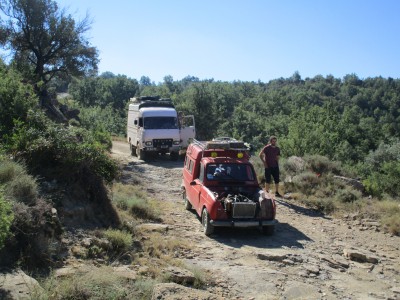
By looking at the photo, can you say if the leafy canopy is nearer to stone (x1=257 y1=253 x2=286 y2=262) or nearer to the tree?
the tree

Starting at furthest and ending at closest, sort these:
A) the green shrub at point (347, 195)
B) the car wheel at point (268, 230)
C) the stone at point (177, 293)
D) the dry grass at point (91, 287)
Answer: the green shrub at point (347, 195) → the car wheel at point (268, 230) → the stone at point (177, 293) → the dry grass at point (91, 287)

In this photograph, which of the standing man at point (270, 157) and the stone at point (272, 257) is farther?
the standing man at point (270, 157)

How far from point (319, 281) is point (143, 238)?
3.43 meters

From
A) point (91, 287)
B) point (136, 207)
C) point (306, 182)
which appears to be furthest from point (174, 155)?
point (91, 287)

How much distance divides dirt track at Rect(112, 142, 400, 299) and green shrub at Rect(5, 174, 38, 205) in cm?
294

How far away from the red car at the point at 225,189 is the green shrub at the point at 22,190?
12.7 feet

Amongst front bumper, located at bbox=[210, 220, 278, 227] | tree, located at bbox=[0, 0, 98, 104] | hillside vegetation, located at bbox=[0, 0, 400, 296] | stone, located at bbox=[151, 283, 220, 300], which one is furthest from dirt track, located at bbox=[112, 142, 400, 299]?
tree, located at bbox=[0, 0, 98, 104]

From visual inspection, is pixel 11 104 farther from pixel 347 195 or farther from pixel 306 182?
pixel 347 195

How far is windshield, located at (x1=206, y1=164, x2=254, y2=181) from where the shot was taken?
10094mm

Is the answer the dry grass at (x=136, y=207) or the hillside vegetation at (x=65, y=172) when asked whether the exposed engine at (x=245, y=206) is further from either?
the hillside vegetation at (x=65, y=172)

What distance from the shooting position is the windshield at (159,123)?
A: 20.7 meters

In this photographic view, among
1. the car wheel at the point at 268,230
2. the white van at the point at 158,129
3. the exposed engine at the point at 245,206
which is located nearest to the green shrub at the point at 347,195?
the car wheel at the point at 268,230

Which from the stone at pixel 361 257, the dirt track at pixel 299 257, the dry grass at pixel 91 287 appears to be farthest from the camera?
the stone at pixel 361 257

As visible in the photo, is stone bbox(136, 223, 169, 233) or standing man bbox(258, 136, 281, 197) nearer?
stone bbox(136, 223, 169, 233)
